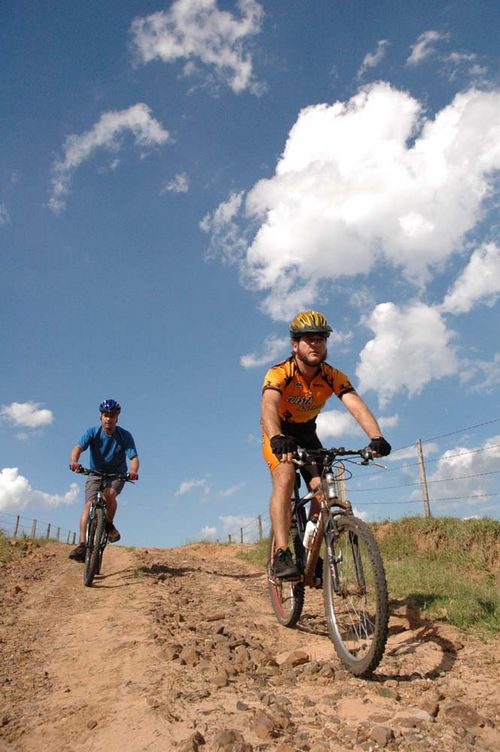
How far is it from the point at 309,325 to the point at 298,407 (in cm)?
85

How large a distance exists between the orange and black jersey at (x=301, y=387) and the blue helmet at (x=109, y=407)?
3.85m

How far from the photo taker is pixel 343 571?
12.1 ft

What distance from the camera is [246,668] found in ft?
11.0

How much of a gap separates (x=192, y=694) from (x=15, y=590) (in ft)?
15.4

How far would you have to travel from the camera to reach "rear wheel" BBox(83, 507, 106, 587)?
699cm

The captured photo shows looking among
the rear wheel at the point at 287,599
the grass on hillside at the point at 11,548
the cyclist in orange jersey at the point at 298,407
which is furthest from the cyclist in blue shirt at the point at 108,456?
the cyclist in orange jersey at the point at 298,407

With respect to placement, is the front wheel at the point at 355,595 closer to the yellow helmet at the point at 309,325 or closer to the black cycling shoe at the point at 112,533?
the yellow helmet at the point at 309,325

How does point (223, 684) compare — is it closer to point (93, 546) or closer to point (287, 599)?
point (287, 599)

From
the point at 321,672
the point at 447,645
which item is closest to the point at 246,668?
the point at 321,672

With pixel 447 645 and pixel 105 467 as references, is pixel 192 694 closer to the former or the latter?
pixel 447 645

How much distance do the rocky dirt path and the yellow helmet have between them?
2.55 m

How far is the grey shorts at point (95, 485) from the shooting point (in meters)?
7.67

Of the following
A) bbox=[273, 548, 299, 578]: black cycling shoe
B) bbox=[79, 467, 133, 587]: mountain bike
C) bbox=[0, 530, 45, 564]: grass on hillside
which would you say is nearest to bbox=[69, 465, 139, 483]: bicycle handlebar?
bbox=[79, 467, 133, 587]: mountain bike

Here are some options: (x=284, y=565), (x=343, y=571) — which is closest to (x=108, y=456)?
(x=284, y=565)
